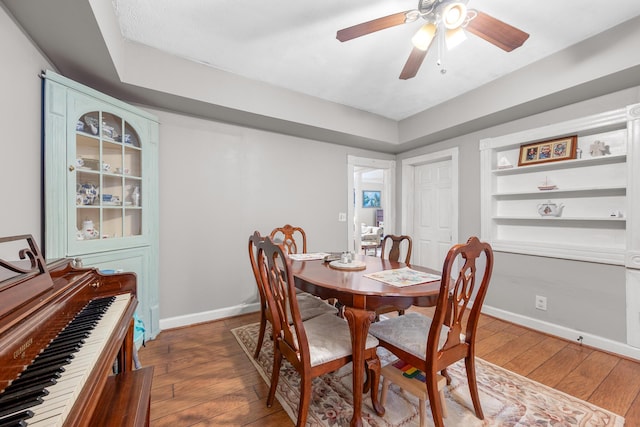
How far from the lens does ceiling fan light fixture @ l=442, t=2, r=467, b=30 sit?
139 centimetres

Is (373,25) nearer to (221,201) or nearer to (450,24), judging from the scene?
(450,24)

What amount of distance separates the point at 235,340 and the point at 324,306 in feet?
3.38

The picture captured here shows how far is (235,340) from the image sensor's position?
2359 mm

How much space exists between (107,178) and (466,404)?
3010mm

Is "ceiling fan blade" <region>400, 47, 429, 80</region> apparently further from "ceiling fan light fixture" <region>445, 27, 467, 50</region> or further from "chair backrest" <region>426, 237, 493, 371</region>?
"chair backrest" <region>426, 237, 493, 371</region>

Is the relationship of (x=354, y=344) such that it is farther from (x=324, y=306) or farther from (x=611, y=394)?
(x=611, y=394)

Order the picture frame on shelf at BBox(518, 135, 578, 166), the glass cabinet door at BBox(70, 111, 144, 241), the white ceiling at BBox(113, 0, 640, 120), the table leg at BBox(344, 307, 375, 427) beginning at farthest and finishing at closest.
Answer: the picture frame on shelf at BBox(518, 135, 578, 166) < the glass cabinet door at BBox(70, 111, 144, 241) < the white ceiling at BBox(113, 0, 640, 120) < the table leg at BBox(344, 307, 375, 427)

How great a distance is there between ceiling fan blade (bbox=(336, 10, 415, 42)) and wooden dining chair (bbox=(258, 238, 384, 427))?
4.16ft

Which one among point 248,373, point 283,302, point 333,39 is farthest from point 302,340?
point 333,39

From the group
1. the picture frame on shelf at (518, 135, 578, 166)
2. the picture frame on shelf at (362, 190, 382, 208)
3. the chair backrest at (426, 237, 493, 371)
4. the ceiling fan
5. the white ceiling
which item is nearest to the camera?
the chair backrest at (426, 237, 493, 371)

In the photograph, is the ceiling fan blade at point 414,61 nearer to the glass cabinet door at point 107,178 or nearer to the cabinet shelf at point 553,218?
the cabinet shelf at point 553,218

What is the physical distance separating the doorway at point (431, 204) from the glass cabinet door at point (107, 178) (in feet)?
11.4

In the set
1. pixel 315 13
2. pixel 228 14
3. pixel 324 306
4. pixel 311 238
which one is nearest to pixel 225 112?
pixel 228 14

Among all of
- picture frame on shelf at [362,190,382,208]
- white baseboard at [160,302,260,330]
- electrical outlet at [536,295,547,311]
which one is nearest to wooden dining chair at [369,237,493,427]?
electrical outlet at [536,295,547,311]
